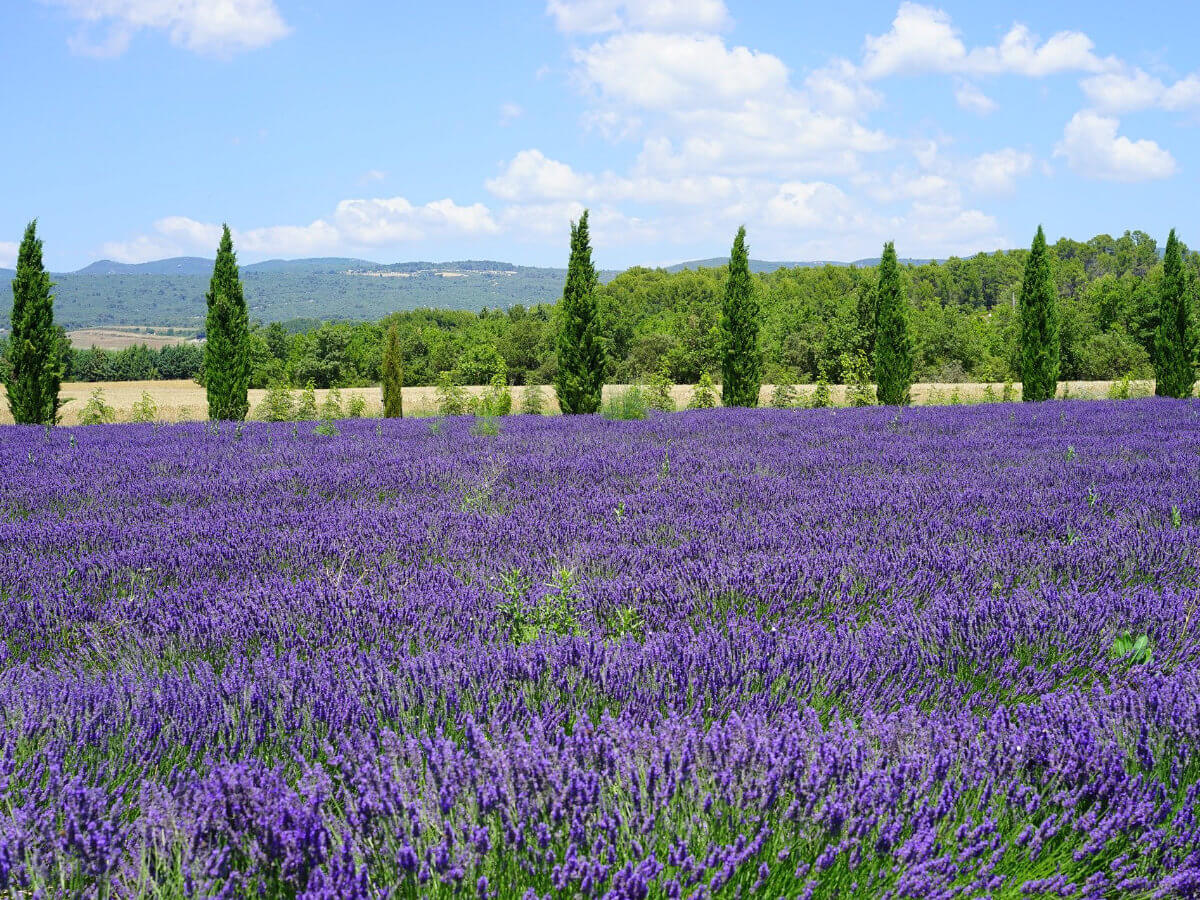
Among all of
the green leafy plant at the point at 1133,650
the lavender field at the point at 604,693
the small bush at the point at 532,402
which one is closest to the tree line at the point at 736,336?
the small bush at the point at 532,402

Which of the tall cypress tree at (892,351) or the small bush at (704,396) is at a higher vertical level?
the tall cypress tree at (892,351)

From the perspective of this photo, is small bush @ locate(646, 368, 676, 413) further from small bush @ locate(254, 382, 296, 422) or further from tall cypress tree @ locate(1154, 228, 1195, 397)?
tall cypress tree @ locate(1154, 228, 1195, 397)

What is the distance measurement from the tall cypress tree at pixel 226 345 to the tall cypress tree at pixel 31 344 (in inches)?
97.0

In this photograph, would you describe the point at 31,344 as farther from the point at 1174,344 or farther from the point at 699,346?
the point at 699,346

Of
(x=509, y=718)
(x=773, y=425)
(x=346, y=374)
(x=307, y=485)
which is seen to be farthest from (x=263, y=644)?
(x=346, y=374)

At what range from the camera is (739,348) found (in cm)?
1677

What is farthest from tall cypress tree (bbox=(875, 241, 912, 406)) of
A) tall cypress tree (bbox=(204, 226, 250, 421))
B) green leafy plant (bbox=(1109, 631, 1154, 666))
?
green leafy plant (bbox=(1109, 631, 1154, 666))

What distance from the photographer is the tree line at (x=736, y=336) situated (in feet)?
50.4

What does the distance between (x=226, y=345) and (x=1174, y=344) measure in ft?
64.8

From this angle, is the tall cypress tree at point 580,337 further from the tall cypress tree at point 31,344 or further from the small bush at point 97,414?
the tall cypress tree at point 31,344

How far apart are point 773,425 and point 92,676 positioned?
6663 millimetres

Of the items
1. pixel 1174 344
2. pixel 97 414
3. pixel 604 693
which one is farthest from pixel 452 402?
pixel 1174 344

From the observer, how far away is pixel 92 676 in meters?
2.05

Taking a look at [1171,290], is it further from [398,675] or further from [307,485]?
[398,675]
